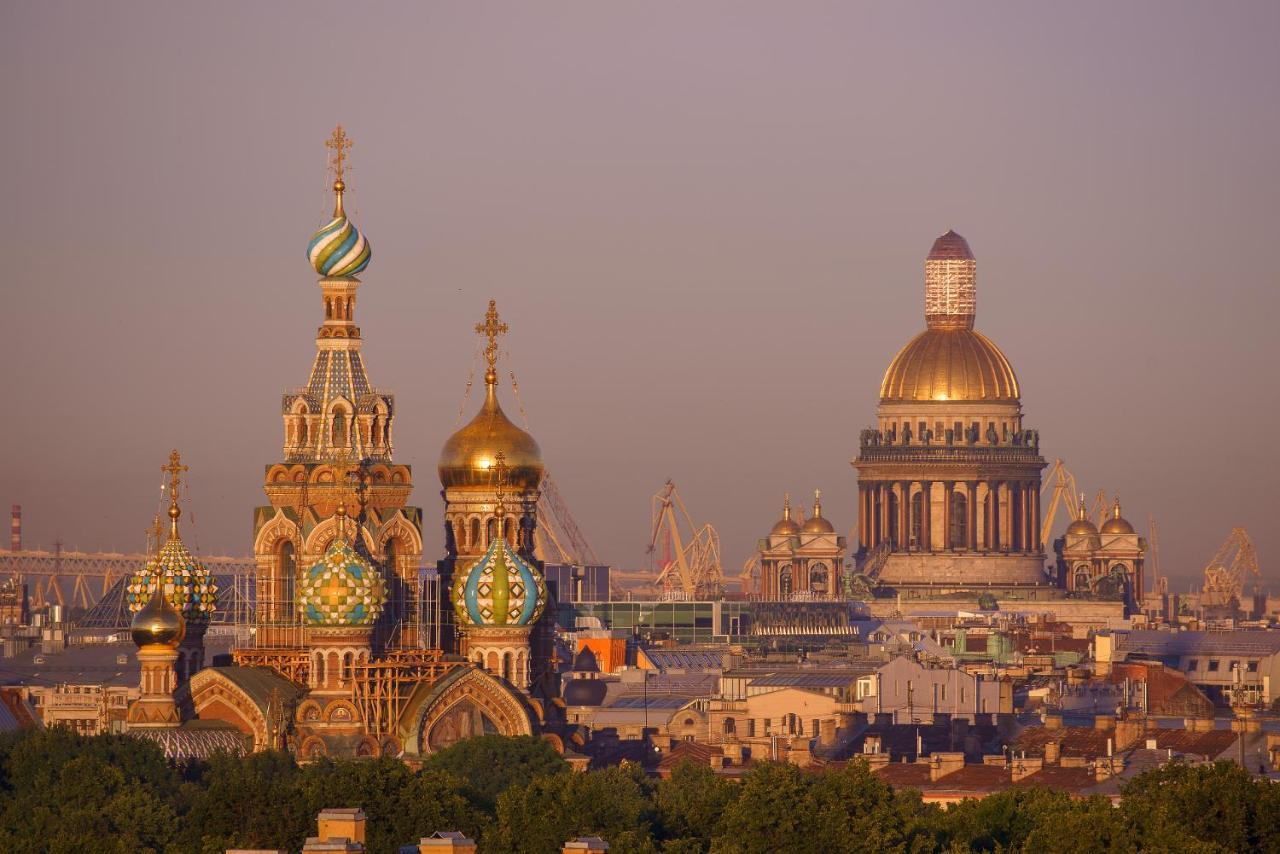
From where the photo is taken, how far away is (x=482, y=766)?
4833 inches

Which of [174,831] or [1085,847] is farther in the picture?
[174,831]

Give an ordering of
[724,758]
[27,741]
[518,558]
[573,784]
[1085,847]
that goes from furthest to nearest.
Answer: [724,758], [518,558], [27,741], [573,784], [1085,847]

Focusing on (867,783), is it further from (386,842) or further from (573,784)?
(386,842)

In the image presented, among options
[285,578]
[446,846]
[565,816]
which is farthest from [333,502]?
[446,846]

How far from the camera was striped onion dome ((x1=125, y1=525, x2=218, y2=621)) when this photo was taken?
132 meters

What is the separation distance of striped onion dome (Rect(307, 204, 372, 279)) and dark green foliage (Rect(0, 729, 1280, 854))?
23.3 meters

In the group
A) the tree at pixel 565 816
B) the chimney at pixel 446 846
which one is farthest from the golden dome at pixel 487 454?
the chimney at pixel 446 846

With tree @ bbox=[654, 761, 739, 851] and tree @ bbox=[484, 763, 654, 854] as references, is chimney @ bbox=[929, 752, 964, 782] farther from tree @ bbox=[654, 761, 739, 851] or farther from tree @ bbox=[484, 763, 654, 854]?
tree @ bbox=[484, 763, 654, 854]

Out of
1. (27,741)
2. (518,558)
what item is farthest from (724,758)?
(27,741)

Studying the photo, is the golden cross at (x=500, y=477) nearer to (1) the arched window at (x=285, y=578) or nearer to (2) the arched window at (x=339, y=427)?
(2) the arched window at (x=339, y=427)

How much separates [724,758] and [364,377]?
15.0 meters

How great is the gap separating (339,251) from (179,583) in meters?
10.5

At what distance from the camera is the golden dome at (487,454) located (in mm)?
136875

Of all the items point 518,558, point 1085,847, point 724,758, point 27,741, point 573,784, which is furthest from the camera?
point 724,758
